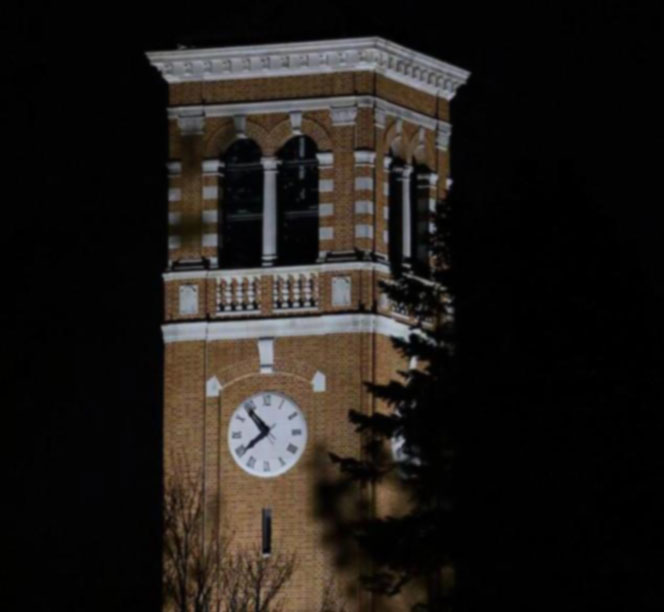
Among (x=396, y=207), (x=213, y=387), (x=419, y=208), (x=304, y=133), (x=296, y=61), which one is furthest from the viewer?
(x=419, y=208)

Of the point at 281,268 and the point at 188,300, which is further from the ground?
the point at 281,268

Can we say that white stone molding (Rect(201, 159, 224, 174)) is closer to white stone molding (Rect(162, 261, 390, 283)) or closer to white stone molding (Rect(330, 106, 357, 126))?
white stone molding (Rect(162, 261, 390, 283))

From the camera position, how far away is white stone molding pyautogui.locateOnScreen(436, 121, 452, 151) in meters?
117

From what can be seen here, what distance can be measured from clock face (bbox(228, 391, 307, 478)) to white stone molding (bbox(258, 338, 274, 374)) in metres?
0.44

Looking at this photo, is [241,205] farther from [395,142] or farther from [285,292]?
[395,142]

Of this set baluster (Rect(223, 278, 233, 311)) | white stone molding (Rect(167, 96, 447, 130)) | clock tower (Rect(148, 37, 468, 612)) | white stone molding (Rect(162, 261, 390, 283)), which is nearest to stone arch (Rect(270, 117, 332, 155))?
clock tower (Rect(148, 37, 468, 612))

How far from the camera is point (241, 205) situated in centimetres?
11588

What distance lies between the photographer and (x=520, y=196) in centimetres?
10169

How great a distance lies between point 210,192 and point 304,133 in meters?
2.10

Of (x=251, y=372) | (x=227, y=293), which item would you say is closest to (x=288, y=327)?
(x=251, y=372)

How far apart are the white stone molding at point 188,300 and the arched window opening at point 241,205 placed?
77cm

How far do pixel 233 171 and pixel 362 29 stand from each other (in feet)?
11.8

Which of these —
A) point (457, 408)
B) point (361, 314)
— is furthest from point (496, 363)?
point (361, 314)

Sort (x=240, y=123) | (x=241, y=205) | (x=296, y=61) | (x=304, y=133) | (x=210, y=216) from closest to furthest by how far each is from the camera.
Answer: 1. (x=296, y=61)
2. (x=304, y=133)
3. (x=210, y=216)
4. (x=240, y=123)
5. (x=241, y=205)
